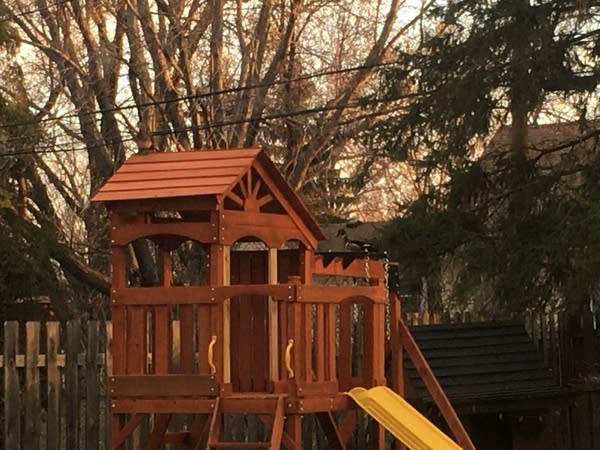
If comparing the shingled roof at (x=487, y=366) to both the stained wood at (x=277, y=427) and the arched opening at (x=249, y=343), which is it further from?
the stained wood at (x=277, y=427)

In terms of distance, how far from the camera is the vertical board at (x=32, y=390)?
1004cm

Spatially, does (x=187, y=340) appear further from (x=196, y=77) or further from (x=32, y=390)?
→ (x=196, y=77)

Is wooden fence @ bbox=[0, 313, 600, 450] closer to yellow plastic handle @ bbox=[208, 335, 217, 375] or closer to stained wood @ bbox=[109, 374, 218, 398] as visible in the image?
stained wood @ bbox=[109, 374, 218, 398]

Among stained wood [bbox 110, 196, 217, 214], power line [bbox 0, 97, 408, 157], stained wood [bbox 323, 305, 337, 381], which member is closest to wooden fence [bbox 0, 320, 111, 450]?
stained wood [bbox 110, 196, 217, 214]

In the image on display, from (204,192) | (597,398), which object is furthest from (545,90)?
(204,192)

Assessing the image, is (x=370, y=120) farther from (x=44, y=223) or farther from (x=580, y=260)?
(x=580, y=260)

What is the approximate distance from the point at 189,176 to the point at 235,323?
1604 millimetres

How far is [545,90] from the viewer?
11641 mm

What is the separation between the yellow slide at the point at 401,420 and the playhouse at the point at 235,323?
0.01 m

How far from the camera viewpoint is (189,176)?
875 cm

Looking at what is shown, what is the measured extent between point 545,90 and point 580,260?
2.12 metres

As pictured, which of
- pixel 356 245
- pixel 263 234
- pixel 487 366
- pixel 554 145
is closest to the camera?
pixel 263 234

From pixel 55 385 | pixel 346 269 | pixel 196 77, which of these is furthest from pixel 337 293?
pixel 196 77

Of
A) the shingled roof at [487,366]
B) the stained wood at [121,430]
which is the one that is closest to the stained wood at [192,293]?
the stained wood at [121,430]
